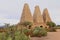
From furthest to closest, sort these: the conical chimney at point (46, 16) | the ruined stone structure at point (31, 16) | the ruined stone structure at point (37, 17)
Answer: the conical chimney at point (46, 16)
the ruined stone structure at point (37, 17)
the ruined stone structure at point (31, 16)

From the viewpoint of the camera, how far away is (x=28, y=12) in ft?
131

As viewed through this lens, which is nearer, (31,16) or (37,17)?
(31,16)

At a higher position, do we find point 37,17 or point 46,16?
point 46,16

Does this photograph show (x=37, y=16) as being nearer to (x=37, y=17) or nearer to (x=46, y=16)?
(x=37, y=17)

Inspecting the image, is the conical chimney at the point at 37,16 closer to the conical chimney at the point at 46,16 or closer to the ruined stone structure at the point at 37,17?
the ruined stone structure at the point at 37,17

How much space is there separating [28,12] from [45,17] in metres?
6.66

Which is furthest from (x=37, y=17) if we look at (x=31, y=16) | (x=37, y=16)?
(x=31, y=16)

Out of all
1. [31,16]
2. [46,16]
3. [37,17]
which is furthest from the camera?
[46,16]

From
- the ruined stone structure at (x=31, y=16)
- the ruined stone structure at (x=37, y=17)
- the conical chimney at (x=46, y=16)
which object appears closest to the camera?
the ruined stone structure at (x=31, y=16)

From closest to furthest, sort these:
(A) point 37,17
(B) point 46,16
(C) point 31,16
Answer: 1. (C) point 31,16
2. (A) point 37,17
3. (B) point 46,16

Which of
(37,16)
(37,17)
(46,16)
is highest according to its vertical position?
(46,16)

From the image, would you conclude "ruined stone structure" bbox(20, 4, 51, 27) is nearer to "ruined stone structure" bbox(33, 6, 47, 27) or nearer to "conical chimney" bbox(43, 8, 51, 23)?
"ruined stone structure" bbox(33, 6, 47, 27)

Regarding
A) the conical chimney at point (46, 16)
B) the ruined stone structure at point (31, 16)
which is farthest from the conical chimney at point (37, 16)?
the conical chimney at point (46, 16)

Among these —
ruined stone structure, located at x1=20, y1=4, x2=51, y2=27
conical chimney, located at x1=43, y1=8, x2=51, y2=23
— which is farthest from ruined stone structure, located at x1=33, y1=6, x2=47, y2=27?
conical chimney, located at x1=43, y1=8, x2=51, y2=23
